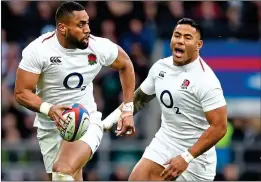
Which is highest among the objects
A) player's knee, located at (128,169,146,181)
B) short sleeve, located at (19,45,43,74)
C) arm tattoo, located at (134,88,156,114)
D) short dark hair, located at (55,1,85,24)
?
short dark hair, located at (55,1,85,24)

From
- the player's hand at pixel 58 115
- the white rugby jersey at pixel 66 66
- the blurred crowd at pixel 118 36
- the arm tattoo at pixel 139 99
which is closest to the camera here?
the player's hand at pixel 58 115

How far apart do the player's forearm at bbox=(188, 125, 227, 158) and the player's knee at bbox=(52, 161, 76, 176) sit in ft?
4.08

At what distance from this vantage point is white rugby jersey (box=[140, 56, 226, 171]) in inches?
434

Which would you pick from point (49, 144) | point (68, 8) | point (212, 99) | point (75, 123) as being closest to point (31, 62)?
point (68, 8)

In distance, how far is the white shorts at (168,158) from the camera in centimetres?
1137

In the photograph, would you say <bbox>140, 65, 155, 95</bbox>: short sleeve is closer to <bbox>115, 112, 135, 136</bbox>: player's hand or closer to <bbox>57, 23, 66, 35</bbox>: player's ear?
<bbox>115, 112, 135, 136</bbox>: player's hand

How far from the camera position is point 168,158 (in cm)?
1137

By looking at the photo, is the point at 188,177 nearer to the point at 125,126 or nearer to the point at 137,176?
the point at 137,176

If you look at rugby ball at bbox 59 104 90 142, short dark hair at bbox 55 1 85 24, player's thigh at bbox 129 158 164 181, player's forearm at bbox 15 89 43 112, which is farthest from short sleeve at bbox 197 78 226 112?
player's forearm at bbox 15 89 43 112

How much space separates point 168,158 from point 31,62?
182 cm

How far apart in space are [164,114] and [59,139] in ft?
3.92

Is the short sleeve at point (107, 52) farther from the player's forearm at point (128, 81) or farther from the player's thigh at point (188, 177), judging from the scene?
the player's thigh at point (188, 177)

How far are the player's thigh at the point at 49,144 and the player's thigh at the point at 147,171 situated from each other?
3.11 ft

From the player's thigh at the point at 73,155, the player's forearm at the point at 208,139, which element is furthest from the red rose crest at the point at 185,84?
the player's thigh at the point at 73,155
